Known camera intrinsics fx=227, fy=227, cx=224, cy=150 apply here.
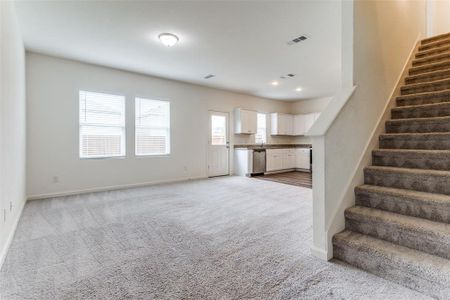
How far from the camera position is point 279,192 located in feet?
15.4

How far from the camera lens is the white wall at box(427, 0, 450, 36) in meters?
4.85

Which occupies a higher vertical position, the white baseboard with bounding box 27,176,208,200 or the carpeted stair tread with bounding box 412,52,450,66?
the carpeted stair tread with bounding box 412,52,450,66

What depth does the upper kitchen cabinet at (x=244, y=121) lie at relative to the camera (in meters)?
7.19


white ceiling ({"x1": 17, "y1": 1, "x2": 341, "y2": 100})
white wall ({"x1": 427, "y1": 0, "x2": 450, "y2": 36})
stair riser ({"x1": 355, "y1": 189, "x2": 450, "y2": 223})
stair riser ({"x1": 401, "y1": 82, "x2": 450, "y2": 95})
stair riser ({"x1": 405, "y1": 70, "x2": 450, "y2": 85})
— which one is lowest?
stair riser ({"x1": 355, "y1": 189, "x2": 450, "y2": 223})

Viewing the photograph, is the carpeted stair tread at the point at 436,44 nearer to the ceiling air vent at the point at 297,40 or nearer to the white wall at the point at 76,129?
the ceiling air vent at the point at 297,40

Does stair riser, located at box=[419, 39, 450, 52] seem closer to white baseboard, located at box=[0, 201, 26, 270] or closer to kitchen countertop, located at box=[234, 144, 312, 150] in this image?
kitchen countertop, located at box=[234, 144, 312, 150]

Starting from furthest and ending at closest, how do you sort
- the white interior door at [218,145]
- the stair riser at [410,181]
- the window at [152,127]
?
the white interior door at [218,145], the window at [152,127], the stair riser at [410,181]

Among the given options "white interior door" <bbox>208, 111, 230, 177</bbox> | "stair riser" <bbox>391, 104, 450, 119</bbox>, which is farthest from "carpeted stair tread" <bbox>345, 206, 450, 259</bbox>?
"white interior door" <bbox>208, 111, 230, 177</bbox>

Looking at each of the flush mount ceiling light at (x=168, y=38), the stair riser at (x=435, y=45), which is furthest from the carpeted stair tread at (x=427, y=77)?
the flush mount ceiling light at (x=168, y=38)

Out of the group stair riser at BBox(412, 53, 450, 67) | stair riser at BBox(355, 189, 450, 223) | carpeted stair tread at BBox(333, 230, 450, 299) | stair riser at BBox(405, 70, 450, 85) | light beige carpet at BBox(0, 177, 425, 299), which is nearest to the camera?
carpeted stair tread at BBox(333, 230, 450, 299)

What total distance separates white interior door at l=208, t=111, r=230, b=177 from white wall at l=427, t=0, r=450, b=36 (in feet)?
17.1

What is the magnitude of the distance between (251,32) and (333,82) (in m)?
3.71

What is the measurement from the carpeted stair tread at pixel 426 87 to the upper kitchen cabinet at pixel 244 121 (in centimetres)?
450

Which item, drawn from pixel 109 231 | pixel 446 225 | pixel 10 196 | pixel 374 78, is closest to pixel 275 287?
pixel 446 225
